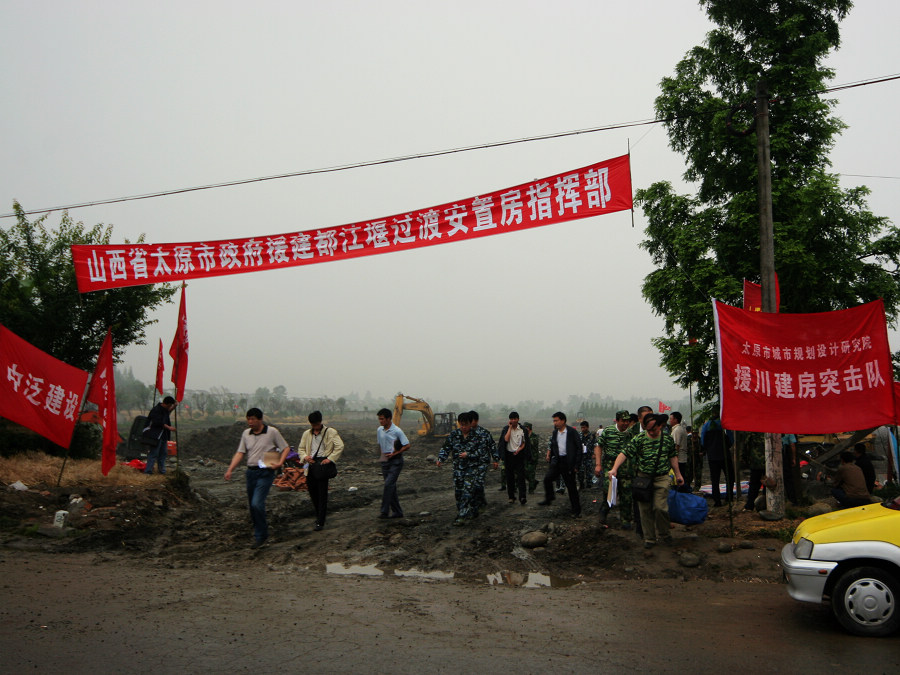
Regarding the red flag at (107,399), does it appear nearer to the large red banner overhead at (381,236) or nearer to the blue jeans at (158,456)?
the large red banner overhead at (381,236)

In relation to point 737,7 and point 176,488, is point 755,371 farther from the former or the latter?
point 737,7

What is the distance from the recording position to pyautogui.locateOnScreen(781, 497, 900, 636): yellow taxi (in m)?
5.27

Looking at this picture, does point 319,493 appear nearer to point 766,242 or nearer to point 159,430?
point 159,430

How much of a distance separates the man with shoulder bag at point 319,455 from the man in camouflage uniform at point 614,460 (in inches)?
161

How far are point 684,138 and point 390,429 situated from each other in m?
14.6

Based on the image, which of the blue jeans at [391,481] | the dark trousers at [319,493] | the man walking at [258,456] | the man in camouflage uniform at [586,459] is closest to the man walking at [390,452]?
the blue jeans at [391,481]

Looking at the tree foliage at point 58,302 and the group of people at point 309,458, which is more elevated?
the tree foliage at point 58,302

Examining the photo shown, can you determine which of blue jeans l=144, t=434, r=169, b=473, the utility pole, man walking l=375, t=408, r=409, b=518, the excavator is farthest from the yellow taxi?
the excavator

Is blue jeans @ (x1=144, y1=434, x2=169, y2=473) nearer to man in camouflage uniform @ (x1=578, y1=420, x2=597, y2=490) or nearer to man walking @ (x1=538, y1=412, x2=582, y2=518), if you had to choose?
man walking @ (x1=538, y1=412, x2=582, y2=518)

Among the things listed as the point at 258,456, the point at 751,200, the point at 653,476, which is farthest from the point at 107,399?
the point at 751,200

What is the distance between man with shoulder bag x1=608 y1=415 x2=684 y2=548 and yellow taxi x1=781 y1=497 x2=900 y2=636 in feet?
8.62

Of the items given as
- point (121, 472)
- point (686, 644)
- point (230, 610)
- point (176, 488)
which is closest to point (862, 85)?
point (686, 644)

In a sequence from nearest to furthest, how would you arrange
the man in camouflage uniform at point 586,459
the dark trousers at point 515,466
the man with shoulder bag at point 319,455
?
the man with shoulder bag at point 319,455, the dark trousers at point 515,466, the man in camouflage uniform at point 586,459

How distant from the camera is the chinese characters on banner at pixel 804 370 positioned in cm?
803
